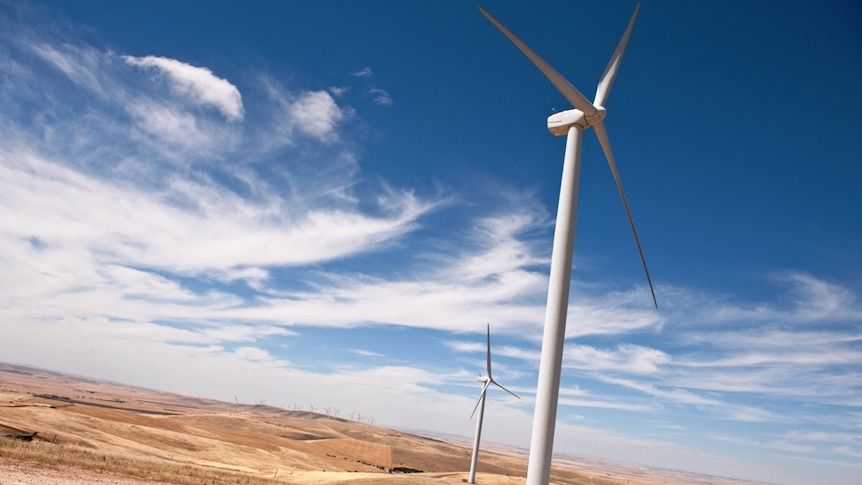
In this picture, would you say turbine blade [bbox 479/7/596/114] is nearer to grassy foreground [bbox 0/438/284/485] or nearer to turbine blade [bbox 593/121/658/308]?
turbine blade [bbox 593/121/658/308]

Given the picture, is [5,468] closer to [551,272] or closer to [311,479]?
[551,272]

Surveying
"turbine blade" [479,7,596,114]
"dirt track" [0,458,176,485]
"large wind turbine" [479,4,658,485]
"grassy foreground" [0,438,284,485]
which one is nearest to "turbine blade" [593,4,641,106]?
"large wind turbine" [479,4,658,485]

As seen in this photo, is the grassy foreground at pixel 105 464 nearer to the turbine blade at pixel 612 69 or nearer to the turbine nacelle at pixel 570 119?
the turbine nacelle at pixel 570 119

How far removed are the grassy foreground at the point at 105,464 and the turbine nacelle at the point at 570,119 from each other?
3361 cm

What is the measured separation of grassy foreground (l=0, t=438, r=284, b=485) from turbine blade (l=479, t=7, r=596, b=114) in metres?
35.2

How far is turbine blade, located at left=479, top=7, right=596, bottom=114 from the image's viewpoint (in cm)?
2525

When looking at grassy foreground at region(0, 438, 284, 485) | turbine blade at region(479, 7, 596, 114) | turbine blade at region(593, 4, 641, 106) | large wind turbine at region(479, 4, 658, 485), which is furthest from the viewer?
grassy foreground at region(0, 438, 284, 485)

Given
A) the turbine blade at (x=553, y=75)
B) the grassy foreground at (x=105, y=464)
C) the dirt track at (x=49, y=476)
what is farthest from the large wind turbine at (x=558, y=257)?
the grassy foreground at (x=105, y=464)

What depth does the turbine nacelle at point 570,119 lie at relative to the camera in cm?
2525

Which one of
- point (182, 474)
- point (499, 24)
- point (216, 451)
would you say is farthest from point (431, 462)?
point (499, 24)

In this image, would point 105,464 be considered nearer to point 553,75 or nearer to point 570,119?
point 570,119

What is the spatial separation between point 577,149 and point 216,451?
7420cm

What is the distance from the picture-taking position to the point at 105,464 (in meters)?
34.7

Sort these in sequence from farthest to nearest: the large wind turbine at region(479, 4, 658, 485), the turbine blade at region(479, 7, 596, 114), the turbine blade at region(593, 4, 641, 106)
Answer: the turbine blade at region(593, 4, 641, 106) → the turbine blade at region(479, 7, 596, 114) → the large wind turbine at region(479, 4, 658, 485)
